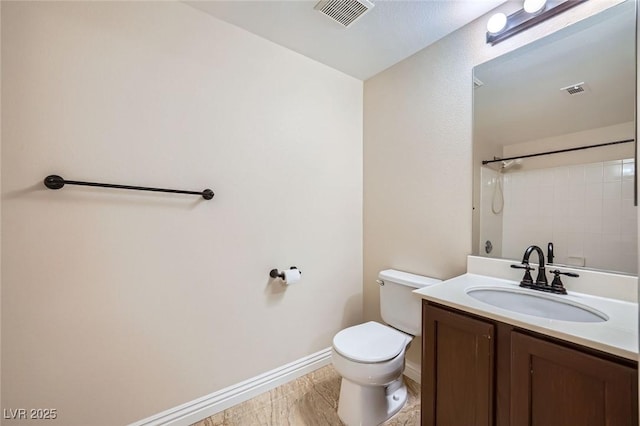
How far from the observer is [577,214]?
1219mm

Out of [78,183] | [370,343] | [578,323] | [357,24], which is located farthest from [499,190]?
[78,183]

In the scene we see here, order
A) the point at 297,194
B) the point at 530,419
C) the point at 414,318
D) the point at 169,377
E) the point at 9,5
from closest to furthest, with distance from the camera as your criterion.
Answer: the point at 530,419 < the point at 9,5 < the point at 169,377 < the point at 414,318 < the point at 297,194

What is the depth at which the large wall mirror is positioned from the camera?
3.61ft

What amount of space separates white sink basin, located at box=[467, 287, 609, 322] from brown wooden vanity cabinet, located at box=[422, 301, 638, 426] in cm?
28

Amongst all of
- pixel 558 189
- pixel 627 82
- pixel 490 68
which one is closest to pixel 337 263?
pixel 558 189

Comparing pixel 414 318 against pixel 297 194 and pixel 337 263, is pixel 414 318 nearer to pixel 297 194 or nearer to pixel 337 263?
pixel 337 263

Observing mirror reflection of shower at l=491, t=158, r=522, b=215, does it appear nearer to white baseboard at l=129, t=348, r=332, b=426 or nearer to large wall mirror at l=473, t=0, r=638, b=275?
large wall mirror at l=473, t=0, r=638, b=275

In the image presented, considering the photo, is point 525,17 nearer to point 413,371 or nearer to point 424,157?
point 424,157

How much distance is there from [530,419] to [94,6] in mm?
2407

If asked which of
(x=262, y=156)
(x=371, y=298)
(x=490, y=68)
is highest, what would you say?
(x=490, y=68)

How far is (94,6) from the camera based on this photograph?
1188 mm

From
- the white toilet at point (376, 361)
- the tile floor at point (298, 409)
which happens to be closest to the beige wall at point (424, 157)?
the white toilet at point (376, 361)

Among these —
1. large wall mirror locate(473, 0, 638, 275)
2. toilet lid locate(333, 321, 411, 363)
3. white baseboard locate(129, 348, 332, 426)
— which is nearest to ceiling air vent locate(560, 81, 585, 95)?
large wall mirror locate(473, 0, 638, 275)

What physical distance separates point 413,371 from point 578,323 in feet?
3.93
